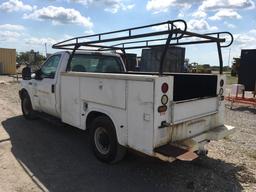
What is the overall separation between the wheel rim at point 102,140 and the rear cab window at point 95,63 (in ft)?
5.94

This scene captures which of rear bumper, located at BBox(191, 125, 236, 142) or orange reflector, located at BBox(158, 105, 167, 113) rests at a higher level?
orange reflector, located at BBox(158, 105, 167, 113)

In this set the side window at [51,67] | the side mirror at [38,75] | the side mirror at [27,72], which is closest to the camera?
the side window at [51,67]

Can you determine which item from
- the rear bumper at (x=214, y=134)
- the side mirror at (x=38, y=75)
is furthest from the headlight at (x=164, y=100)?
the side mirror at (x=38, y=75)

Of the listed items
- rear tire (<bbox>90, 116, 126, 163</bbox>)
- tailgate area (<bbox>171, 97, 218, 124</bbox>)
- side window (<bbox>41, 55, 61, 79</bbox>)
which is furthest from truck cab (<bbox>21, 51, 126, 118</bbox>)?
tailgate area (<bbox>171, 97, 218, 124</bbox>)

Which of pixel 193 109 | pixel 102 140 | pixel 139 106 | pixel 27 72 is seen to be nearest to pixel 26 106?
pixel 27 72

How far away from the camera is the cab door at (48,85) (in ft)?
21.7

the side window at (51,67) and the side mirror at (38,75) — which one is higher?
the side window at (51,67)

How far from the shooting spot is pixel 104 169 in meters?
4.99

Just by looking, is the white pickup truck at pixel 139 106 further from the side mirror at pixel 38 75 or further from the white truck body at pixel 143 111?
the side mirror at pixel 38 75

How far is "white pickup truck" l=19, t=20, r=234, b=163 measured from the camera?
Answer: 13.6 ft

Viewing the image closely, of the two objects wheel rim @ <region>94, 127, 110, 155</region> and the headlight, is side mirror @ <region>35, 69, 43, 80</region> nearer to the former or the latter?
wheel rim @ <region>94, 127, 110, 155</region>

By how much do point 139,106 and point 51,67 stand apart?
341 centimetres

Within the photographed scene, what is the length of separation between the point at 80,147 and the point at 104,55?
2265 mm

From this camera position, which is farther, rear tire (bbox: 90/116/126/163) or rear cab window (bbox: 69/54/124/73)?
rear cab window (bbox: 69/54/124/73)
